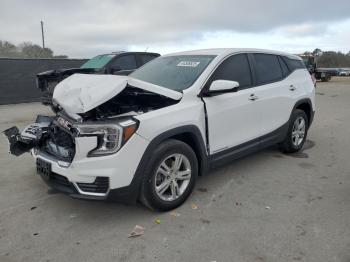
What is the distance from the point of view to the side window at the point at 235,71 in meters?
4.33

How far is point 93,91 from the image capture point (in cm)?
350

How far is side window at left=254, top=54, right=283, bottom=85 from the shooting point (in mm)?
4988

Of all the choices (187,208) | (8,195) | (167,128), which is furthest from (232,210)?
(8,195)

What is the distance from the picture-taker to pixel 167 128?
3.58 meters

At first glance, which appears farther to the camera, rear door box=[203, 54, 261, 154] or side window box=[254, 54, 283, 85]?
side window box=[254, 54, 283, 85]

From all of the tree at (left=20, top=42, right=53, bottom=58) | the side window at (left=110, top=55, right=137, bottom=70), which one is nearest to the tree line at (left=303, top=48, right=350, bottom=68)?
the tree at (left=20, top=42, right=53, bottom=58)

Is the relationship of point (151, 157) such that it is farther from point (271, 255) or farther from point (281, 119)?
point (281, 119)

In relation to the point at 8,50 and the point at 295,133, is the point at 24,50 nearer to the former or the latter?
the point at 8,50

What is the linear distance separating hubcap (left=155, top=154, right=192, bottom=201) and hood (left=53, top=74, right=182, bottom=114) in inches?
27.0

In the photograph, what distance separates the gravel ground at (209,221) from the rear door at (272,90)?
0.74 meters

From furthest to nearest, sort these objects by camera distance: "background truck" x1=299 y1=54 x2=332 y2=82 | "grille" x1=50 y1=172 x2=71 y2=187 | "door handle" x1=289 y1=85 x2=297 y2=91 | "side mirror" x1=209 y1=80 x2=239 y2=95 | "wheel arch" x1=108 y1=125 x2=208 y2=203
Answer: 1. "background truck" x1=299 y1=54 x2=332 y2=82
2. "door handle" x1=289 y1=85 x2=297 y2=91
3. "side mirror" x1=209 y1=80 x2=239 y2=95
4. "grille" x1=50 y1=172 x2=71 y2=187
5. "wheel arch" x1=108 y1=125 x2=208 y2=203

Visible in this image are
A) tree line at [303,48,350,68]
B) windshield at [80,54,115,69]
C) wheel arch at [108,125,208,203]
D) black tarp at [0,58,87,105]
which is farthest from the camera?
tree line at [303,48,350,68]

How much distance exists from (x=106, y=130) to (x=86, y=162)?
0.35 meters

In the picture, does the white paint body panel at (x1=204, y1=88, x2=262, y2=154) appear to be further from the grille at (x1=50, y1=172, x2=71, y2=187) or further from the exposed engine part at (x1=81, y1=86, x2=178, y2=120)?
the grille at (x1=50, y1=172, x2=71, y2=187)
